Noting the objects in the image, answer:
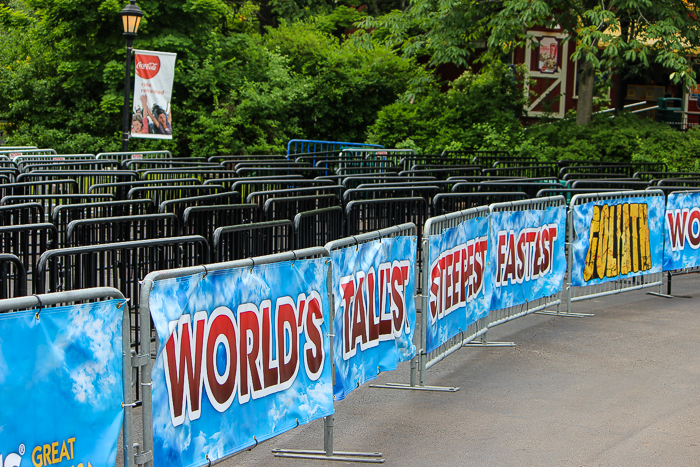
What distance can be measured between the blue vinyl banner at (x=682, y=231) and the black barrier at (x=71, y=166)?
8.99m

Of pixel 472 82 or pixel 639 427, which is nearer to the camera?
pixel 639 427

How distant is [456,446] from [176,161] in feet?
33.9

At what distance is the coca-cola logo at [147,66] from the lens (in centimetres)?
1709

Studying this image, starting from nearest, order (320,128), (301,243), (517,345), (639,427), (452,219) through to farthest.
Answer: (639,427)
(452,219)
(301,243)
(517,345)
(320,128)

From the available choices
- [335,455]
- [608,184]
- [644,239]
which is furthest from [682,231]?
[335,455]

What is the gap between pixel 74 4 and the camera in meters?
22.8

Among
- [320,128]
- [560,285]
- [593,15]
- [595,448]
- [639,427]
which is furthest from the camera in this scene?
[320,128]

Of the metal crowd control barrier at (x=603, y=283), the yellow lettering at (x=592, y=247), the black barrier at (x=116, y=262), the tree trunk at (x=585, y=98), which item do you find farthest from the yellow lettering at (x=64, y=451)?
the tree trunk at (x=585, y=98)

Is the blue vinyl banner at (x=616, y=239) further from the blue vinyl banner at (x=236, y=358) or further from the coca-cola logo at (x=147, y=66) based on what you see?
the coca-cola logo at (x=147, y=66)

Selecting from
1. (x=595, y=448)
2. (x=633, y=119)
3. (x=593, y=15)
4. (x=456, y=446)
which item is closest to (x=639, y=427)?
(x=595, y=448)

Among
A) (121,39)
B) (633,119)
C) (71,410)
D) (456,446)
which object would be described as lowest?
(456,446)

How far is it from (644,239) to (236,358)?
7.63m

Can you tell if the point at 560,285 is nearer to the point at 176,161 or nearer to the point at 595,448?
the point at 595,448

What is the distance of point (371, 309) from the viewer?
6.00 metres
